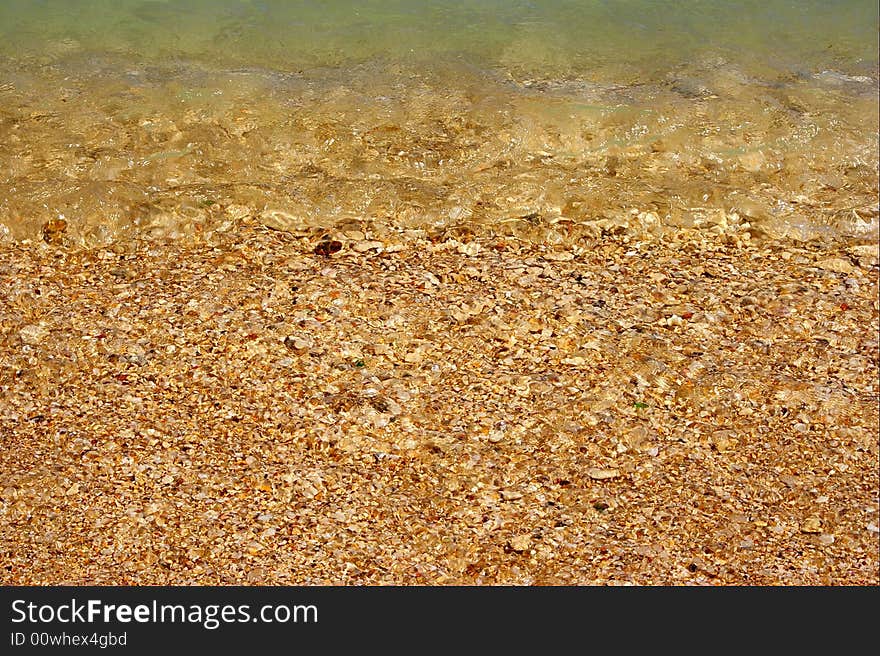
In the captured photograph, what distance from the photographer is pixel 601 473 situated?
342 cm

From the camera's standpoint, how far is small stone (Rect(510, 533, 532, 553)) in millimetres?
3154

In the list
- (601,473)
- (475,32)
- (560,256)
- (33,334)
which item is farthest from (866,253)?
(33,334)

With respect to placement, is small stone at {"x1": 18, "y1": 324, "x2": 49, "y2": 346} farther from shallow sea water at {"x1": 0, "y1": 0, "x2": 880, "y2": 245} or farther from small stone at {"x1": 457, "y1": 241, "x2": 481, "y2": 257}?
small stone at {"x1": 457, "y1": 241, "x2": 481, "y2": 257}

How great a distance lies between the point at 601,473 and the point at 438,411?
2.15ft

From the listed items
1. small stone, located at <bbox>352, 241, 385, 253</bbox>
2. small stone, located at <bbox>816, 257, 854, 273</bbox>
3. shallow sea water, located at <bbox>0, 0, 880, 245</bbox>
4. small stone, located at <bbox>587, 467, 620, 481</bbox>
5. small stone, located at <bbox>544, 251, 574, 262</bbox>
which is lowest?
small stone, located at <bbox>587, 467, 620, 481</bbox>

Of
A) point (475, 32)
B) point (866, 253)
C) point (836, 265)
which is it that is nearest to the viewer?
point (836, 265)

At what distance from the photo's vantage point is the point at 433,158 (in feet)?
17.5

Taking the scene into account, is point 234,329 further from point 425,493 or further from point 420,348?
point 425,493

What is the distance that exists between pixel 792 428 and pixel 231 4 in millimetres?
5190

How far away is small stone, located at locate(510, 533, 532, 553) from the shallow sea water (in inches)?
75.9

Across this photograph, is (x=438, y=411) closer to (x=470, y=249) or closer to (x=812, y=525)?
(x=470, y=249)

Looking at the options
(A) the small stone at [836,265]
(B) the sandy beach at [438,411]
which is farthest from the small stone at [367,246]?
(A) the small stone at [836,265]

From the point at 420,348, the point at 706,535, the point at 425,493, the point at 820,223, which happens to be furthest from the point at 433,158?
the point at 706,535

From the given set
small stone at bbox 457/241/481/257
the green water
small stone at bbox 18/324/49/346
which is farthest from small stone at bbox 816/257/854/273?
small stone at bbox 18/324/49/346
